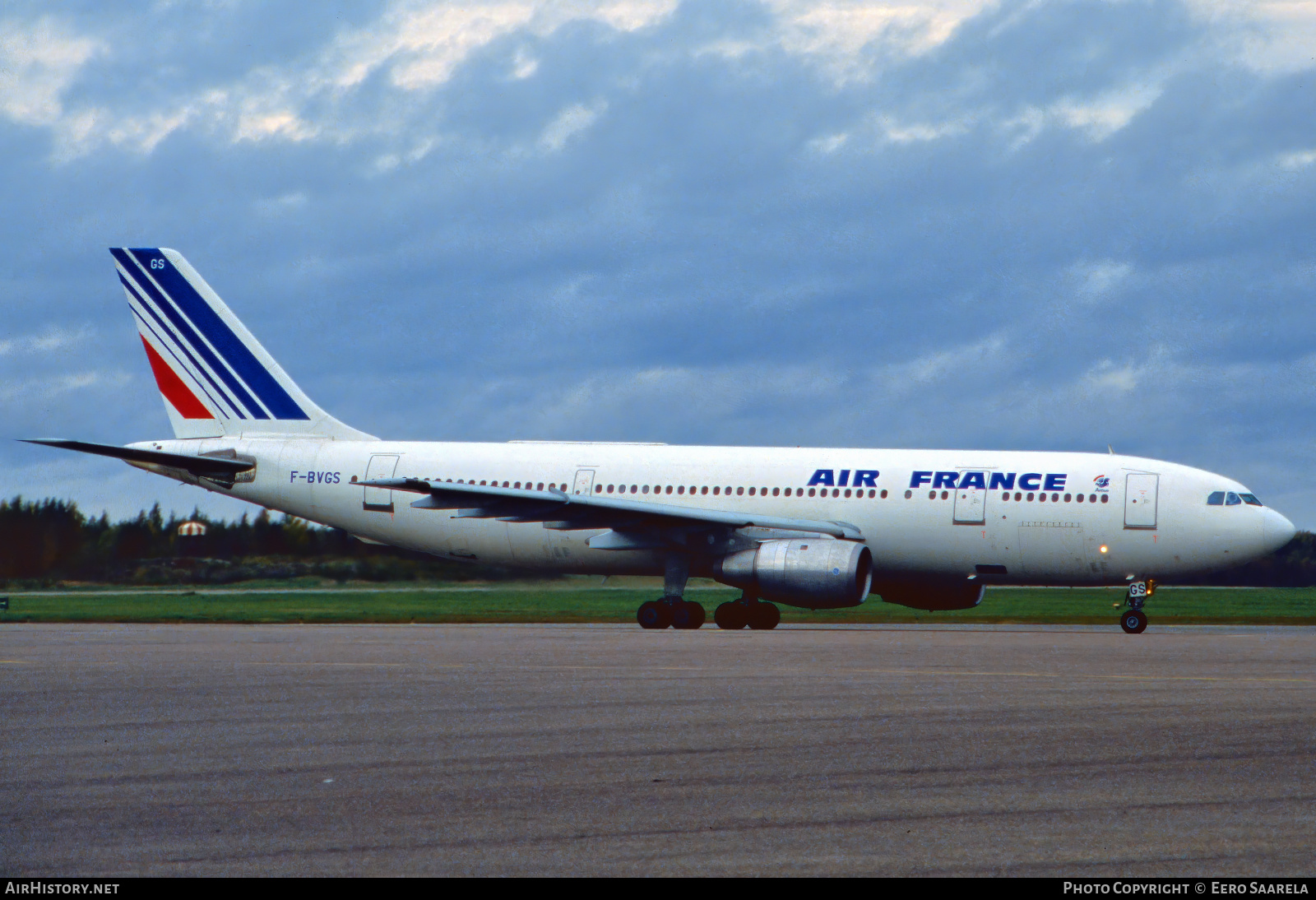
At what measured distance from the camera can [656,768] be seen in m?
10.1

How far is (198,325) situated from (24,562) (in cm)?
845

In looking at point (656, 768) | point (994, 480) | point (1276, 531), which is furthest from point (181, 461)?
point (656, 768)

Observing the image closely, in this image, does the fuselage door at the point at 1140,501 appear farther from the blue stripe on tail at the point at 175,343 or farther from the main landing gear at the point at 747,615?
the blue stripe on tail at the point at 175,343

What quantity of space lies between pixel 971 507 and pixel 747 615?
16.6ft

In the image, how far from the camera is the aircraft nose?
100ft

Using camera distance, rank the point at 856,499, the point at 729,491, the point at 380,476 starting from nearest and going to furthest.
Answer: the point at 856,499 → the point at 729,491 → the point at 380,476

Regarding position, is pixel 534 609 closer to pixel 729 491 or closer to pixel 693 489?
pixel 693 489

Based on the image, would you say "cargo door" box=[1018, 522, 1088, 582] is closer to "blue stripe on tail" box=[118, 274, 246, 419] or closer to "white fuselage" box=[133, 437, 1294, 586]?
"white fuselage" box=[133, 437, 1294, 586]

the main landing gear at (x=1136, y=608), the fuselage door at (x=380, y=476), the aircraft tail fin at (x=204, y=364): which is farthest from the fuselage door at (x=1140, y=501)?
the aircraft tail fin at (x=204, y=364)

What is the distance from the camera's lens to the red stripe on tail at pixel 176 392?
127 feet

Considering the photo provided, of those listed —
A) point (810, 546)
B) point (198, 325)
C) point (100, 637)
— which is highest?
point (198, 325)

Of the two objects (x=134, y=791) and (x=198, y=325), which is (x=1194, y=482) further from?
(x=134, y=791)

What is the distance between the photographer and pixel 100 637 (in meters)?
26.2
